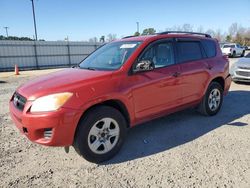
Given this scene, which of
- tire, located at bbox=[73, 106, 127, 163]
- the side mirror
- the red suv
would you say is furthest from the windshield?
tire, located at bbox=[73, 106, 127, 163]

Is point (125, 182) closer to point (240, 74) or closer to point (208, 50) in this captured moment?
point (208, 50)

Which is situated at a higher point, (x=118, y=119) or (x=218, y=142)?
(x=118, y=119)

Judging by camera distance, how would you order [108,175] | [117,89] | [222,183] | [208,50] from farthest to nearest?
[208,50], [117,89], [108,175], [222,183]

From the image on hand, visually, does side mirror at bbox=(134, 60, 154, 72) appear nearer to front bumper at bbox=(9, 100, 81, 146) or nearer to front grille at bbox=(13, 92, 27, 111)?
front bumper at bbox=(9, 100, 81, 146)

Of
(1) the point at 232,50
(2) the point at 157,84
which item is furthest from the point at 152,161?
(1) the point at 232,50

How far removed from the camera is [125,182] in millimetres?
3053

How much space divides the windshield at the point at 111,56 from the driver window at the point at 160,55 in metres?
0.26

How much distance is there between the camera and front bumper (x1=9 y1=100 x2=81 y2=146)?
3.07 meters

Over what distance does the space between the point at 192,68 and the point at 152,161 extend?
2.16 metres

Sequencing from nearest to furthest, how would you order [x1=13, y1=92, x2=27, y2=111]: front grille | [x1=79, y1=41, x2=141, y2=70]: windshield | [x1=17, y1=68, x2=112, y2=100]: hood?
[x1=17, y1=68, x2=112, y2=100]: hood
[x1=13, y1=92, x2=27, y2=111]: front grille
[x1=79, y1=41, x2=141, y2=70]: windshield

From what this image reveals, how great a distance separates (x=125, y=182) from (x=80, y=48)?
26.1m

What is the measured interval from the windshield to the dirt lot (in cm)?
138

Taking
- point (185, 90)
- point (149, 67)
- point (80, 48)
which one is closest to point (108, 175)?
point (149, 67)

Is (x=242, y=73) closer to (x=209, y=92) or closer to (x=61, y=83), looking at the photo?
(x=209, y=92)
